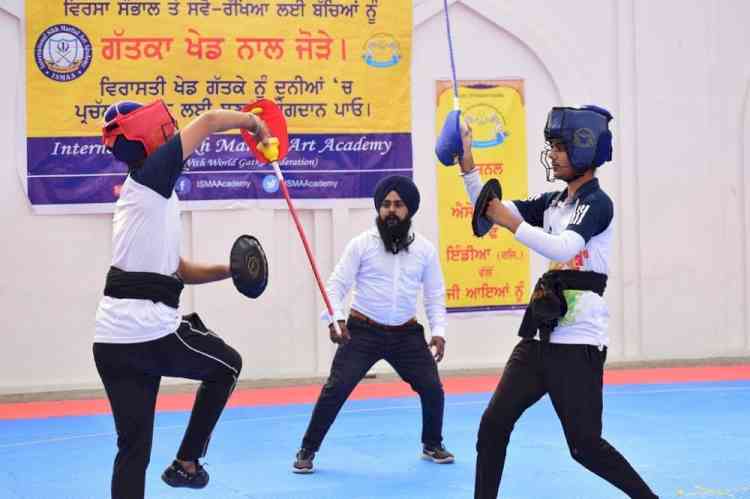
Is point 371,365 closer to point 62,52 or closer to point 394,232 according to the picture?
point 394,232

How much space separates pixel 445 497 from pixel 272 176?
20.2 feet

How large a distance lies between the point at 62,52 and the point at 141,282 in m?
7.47

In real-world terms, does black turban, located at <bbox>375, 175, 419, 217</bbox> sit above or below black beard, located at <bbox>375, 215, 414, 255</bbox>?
above

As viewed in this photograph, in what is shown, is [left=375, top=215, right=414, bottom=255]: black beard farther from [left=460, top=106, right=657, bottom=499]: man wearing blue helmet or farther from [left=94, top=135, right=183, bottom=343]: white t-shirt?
[left=94, top=135, right=183, bottom=343]: white t-shirt

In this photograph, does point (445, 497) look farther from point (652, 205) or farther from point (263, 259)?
point (652, 205)

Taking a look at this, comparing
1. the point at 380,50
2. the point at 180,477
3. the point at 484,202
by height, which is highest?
the point at 380,50

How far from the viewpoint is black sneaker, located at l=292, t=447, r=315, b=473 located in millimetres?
7348

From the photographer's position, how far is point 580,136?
511 centimetres

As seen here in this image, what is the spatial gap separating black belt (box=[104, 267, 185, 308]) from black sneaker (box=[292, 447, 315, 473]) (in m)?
2.65

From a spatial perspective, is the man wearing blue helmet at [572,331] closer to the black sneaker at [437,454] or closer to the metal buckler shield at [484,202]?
the metal buckler shield at [484,202]

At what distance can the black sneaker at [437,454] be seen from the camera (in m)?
7.59

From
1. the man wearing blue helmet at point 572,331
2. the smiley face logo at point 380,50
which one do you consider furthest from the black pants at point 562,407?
the smiley face logo at point 380,50

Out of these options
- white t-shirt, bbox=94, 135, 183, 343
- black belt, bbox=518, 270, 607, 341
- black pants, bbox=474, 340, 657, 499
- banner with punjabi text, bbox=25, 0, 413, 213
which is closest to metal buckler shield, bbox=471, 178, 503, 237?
black belt, bbox=518, 270, 607, 341

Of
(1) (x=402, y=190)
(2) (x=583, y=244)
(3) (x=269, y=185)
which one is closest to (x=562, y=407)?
(2) (x=583, y=244)
